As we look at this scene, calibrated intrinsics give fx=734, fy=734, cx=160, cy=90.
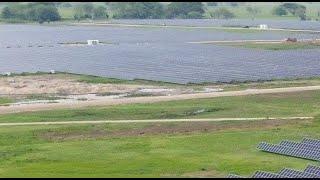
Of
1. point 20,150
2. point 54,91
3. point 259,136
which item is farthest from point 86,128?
point 54,91

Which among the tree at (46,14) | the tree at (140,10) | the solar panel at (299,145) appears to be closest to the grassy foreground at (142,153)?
the solar panel at (299,145)

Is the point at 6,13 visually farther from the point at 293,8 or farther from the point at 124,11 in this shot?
the point at 293,8

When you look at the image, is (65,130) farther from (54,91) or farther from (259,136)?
(54,91)

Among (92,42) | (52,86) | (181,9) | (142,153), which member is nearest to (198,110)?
(142,153)

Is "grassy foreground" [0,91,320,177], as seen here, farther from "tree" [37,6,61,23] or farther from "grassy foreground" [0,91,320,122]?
"tree" [37,6,61,23]

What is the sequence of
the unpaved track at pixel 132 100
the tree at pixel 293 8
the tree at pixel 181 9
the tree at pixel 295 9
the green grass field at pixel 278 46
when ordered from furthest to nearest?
the tree at pixel 293 8 < the tree at pixel 295 9 < the tree at pixel 181 9 < the green grass field at pixel 278 46 < the unpaved track at pixel 132 100

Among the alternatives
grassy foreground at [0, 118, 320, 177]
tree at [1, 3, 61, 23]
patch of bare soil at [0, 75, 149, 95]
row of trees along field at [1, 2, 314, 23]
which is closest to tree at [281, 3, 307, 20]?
row of trees along field at [1, 2, 314, 23]

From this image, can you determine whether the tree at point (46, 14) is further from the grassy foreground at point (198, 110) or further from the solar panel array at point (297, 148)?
the solar panel array at point (297, 148)
